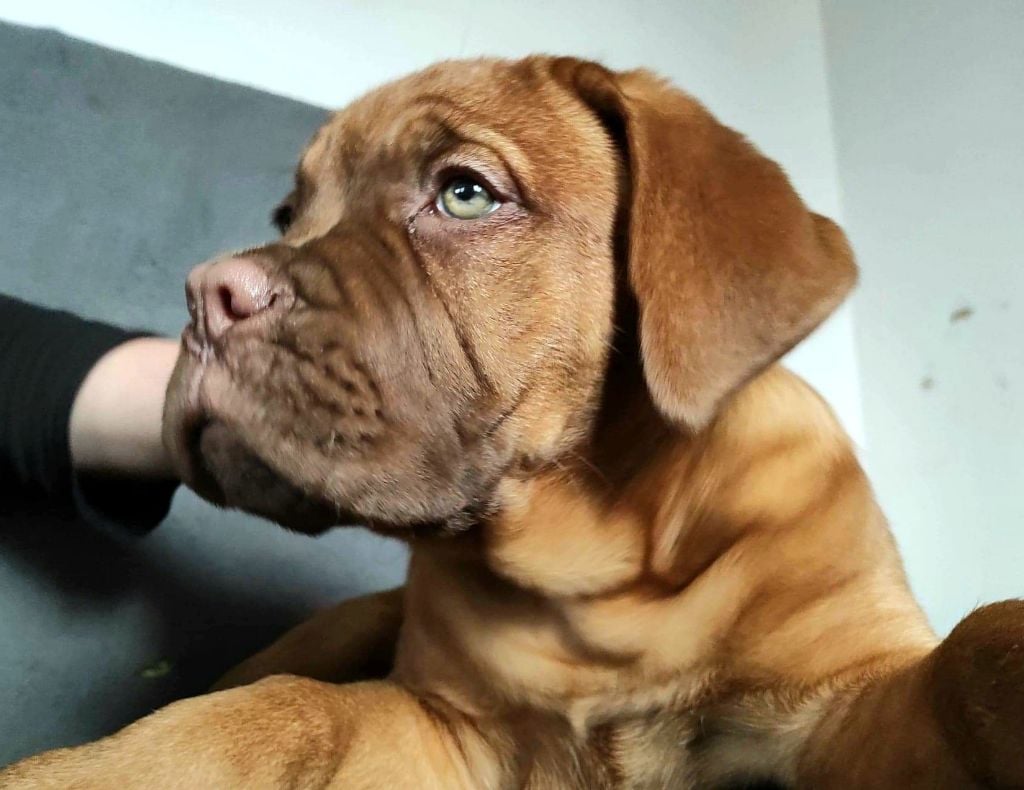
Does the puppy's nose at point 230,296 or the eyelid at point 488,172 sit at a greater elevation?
the eyelid at point 488,172

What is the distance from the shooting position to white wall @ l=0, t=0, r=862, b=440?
212cm

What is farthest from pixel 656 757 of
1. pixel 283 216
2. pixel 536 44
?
pixel 536 44

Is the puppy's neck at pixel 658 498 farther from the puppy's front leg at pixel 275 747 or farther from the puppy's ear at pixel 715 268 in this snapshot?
the puppy's front leg at pixel 275 747

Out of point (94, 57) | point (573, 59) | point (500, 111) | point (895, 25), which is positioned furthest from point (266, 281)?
point (895, 25)

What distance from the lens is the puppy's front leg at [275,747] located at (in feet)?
3.45

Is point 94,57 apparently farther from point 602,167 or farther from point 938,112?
point 938,112

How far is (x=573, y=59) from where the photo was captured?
4.42 feet

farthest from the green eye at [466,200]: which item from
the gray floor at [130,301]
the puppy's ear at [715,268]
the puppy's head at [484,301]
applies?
the gray floor at [130,301]

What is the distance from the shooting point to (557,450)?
1.17 m

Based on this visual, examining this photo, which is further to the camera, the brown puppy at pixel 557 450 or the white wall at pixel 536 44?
the white wall at pixel 536 44

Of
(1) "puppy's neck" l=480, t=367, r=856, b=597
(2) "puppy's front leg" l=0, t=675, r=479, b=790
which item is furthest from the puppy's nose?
(2) "puppy's front leg" l=0, t=675, r=479, b=790

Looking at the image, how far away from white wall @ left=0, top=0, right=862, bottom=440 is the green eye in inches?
48.5

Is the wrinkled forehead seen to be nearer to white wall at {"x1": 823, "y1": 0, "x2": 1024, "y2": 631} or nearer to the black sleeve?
the black sleeve

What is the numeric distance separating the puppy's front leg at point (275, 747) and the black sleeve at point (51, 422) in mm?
502
